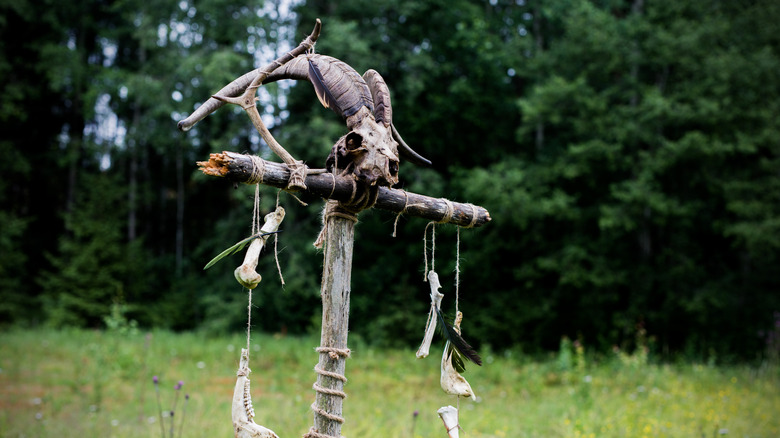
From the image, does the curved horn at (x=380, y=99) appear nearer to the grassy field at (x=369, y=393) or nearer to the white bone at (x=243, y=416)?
the white bone at (x=243, y=416)

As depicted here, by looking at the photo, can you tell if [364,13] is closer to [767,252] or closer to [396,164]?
[767,252]

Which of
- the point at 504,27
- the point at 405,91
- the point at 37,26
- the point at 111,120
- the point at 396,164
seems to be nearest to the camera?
the point at 396,164

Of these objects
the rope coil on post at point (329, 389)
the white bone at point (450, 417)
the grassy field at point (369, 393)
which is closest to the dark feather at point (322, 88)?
the rope coil on post at point (329, 389)

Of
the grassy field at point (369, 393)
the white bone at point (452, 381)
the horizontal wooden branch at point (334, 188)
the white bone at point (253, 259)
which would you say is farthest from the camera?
the grassy field at point (369, 393)

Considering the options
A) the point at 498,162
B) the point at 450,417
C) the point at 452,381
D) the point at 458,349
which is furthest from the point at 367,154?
the point at 498,162

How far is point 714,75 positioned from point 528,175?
3.10 meters

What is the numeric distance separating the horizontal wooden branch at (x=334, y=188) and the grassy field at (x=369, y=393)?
177 centimetres

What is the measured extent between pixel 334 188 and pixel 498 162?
9.35 metres

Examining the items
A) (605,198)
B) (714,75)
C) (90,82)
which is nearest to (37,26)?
(90,82)

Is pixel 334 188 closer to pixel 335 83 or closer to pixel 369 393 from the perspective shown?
pixel 335 83

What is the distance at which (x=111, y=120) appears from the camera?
1523cm

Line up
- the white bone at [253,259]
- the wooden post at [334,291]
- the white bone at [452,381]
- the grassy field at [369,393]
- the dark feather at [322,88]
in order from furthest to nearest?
the grassy field at [369,393]
the white bone at [452,381]
the dark feather at [322,88]
the wooden post at [334,291]
the white bone at [253,259]

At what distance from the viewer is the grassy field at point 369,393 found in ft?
15.9

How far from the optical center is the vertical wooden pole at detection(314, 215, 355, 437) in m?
2.17
